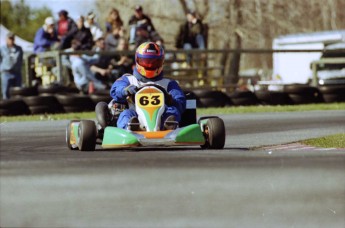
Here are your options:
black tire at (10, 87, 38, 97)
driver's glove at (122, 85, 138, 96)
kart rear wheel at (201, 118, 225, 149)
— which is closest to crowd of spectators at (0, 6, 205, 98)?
black tire at (10, 87, 38, 97)

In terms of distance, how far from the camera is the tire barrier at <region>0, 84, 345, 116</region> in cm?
1820

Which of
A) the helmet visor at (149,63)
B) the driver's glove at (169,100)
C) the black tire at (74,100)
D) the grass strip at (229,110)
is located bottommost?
the grass strip at (229,110)

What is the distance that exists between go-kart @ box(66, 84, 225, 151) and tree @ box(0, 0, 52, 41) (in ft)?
186

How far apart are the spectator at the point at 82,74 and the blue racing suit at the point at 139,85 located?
10062mm

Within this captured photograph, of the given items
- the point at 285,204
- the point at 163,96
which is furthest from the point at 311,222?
the point at 163,96

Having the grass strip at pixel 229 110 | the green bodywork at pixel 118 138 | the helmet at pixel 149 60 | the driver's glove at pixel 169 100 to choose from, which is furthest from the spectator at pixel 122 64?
the green bodywork at pixel 118 138

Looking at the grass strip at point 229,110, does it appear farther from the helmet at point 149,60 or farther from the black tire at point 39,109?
the helmet at point 149,60

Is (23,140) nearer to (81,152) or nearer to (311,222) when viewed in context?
(81,152)

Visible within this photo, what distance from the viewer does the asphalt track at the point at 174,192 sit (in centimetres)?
596

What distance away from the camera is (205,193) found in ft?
20.5

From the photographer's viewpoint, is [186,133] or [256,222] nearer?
[256,222]

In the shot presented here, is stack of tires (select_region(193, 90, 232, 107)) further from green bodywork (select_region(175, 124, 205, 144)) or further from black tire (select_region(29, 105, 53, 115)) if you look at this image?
green bodywork (select_region(175, 124, 205, 144))

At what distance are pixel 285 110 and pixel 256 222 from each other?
1262 cm

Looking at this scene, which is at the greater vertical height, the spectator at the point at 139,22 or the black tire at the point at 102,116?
the spectator at the point at 139,22
